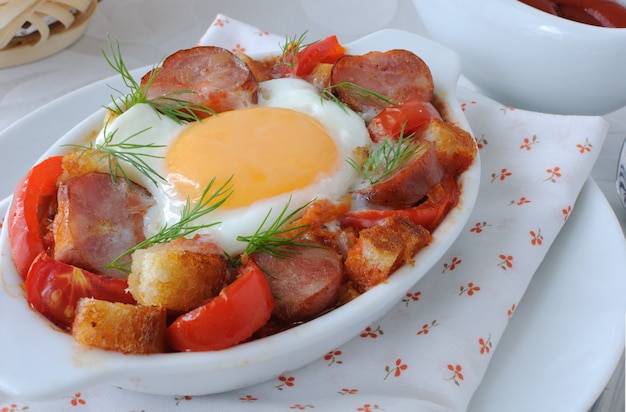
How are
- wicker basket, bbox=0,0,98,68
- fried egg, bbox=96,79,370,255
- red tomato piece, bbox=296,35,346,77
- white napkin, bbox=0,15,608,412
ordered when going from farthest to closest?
Result: wicker basket, bbox=0,0,98,68
red tomato piece, bbox=296,35,346,77
fried egg, bbox=96,79,370,255
white napkin, bbox=0,15,608,412

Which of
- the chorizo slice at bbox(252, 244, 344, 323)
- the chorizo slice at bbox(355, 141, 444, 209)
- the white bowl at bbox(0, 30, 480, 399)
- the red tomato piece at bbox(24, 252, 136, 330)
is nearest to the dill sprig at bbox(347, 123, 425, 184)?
the chorizo slice at bbox(355, 141, 444, 209)

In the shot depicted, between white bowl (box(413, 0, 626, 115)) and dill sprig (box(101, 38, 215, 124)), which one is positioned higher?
dill sprig (box(101, 38, 215, 124))

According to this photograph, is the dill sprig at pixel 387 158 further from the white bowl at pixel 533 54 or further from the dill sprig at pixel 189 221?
the white bowl at pixel 533 54

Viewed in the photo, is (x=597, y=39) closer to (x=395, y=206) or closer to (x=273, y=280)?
(x=395, y=206)

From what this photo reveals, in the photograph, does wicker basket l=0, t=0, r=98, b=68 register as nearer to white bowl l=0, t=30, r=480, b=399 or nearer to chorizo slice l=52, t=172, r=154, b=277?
chorizo slice l=52, t=172, r=154, b=277

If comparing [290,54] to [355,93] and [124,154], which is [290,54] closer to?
[355,93]

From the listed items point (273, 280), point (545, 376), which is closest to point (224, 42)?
point (273, 280)

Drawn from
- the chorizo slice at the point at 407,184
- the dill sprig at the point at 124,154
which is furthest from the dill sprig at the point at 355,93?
the dill sprig at the point at 124,154
